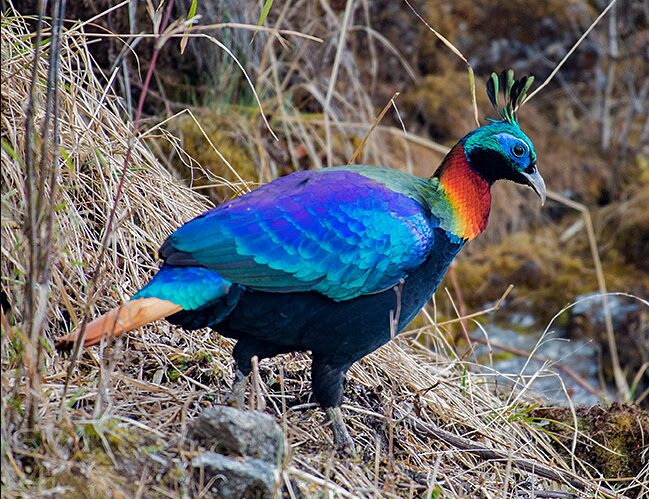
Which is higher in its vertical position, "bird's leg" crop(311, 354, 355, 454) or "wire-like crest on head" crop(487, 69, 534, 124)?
"wire-like crest on head" crop(487, 69, 534, 124)

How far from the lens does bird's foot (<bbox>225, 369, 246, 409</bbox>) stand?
320cm

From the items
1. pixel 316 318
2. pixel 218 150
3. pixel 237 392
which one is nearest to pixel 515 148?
pixel 316 318

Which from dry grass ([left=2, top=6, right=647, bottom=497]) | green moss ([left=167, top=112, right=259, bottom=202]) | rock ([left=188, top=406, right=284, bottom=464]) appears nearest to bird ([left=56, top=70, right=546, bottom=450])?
dry grass ([left=2, top=6, right=647, bottom=497])

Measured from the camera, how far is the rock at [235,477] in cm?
255

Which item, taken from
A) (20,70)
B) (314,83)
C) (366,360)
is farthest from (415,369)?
(314,83)

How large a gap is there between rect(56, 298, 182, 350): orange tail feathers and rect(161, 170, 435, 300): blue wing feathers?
20 centimetres

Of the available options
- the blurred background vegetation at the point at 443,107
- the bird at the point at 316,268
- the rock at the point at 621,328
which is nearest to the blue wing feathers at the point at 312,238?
the bird at the point at 316,268

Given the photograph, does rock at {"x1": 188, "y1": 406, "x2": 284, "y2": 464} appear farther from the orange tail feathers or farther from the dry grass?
the orange tail feathers

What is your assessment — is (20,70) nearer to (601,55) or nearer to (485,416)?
(485,416)

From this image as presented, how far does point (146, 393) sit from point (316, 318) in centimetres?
60

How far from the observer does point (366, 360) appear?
3.84 m

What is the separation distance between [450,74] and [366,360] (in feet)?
12.2

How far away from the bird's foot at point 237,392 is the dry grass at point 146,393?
56 mm

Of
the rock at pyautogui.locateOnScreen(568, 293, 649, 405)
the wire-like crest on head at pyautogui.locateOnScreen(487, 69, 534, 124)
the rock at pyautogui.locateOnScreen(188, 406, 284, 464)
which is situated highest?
the wire-like crest on head at pyautogui.locateOnScreen(487, 69, 534, 124)
